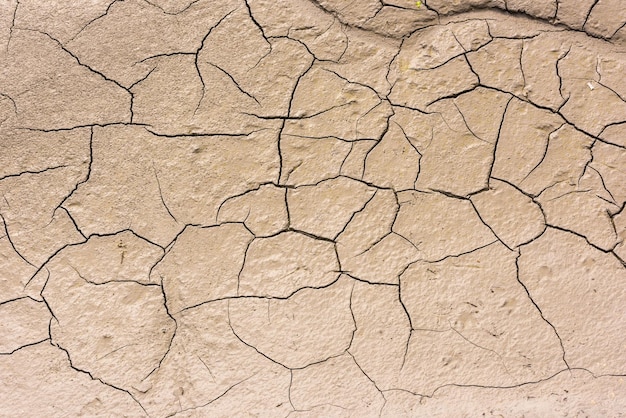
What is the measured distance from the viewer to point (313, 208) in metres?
2.22

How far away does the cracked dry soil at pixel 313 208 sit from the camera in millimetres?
2076

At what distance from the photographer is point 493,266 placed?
215cm

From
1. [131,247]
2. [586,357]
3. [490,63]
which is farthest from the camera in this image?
[490,63]

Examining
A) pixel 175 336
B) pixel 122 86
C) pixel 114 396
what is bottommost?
pixel 114 396

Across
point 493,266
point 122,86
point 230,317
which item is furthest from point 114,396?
point 493,266

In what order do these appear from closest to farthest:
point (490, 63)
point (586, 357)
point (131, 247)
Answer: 1. point (586, 357)
2. point (131, 247)
3. point (490, 63)

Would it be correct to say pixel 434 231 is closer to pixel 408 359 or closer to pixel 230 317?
pixel 408 359

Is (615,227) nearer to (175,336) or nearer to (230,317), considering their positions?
(230,317)

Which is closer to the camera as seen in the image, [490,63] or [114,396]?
[114,396]

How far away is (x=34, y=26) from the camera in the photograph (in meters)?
2.45

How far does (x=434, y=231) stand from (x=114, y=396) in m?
1.43

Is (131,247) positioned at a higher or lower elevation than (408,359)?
higher

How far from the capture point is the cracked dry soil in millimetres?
2076

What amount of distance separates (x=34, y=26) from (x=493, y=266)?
7.55 ft
